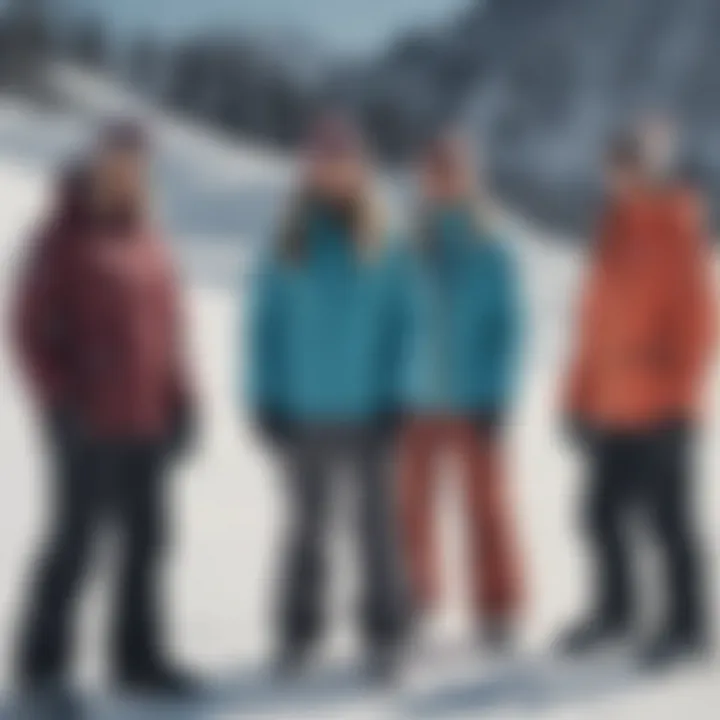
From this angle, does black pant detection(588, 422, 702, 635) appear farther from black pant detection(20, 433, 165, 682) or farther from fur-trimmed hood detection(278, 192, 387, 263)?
black pant detection(20, 433, 165, 682)

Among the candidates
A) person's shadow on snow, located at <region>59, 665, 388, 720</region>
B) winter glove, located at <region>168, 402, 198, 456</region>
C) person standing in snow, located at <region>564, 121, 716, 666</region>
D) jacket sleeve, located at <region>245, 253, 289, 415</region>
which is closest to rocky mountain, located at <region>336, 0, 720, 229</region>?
person standing in snow, located at <region>564, 121, 716, 666</region>

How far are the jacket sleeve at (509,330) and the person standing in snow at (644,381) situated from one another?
4cm

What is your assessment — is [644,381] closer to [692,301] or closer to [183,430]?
[692,301]

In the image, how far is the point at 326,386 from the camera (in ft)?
3.42

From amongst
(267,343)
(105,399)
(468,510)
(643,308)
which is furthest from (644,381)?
(105,399)

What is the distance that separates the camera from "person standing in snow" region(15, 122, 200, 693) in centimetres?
101

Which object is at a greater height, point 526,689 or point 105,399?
point 105,399

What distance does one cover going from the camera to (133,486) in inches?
40.4

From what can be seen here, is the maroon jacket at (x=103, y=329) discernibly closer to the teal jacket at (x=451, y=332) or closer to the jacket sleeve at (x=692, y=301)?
the teal jacket at (x=451, y=332)

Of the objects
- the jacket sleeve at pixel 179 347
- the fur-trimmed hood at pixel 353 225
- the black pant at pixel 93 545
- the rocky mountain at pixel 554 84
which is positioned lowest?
the black pant at pixel 93 545

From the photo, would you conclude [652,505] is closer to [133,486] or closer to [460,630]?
[460,630]

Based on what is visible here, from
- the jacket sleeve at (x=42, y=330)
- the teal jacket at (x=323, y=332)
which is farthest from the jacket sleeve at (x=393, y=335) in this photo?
the jacket sleeve at (x=42, y=330)

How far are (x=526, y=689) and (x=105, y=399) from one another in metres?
0.36

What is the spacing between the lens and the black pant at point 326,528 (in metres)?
1.03
